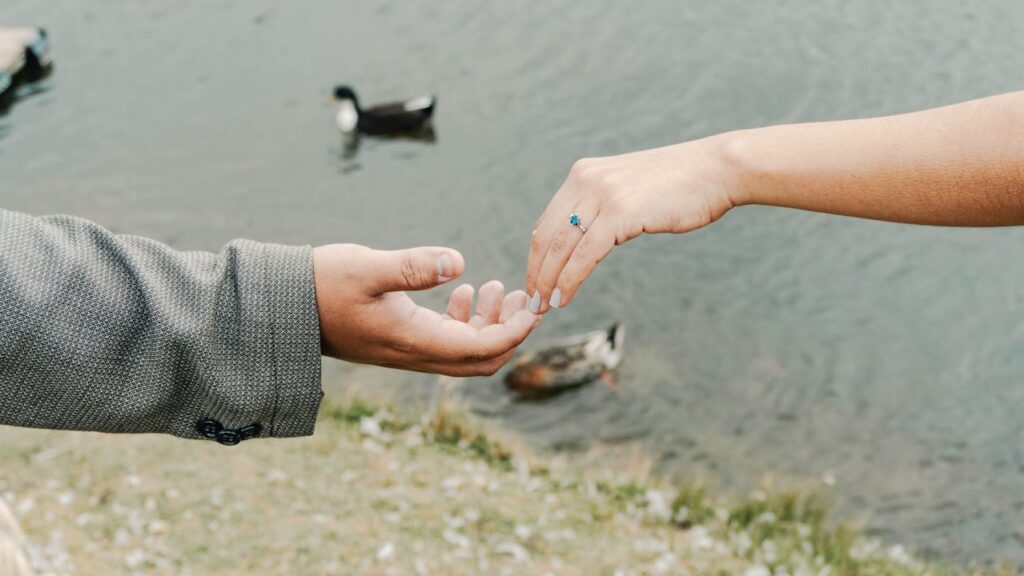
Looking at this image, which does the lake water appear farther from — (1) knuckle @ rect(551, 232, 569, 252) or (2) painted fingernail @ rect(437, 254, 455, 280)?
(2) painted fingernail @ rect(437, 254, 455, 280)

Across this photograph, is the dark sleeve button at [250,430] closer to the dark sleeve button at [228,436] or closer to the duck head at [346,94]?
the dark sleeve button at [228,436]

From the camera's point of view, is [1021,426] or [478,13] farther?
[478,13]

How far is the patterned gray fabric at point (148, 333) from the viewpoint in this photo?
2.24 m

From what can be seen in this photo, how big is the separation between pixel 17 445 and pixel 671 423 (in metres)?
4.80

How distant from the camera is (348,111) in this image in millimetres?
11945

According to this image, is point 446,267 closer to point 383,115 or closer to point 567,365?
point 567,365

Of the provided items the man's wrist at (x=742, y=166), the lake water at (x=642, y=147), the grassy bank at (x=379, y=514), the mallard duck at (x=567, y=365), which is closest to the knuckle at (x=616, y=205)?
the man's wrist at (x=742, y=166)

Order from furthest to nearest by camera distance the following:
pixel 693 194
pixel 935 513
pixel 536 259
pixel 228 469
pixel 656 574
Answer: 1. pixel 935 513
2. pixel 228 469
3. pixel 656 574
4. pixel 536 259
5. pixel 693 194

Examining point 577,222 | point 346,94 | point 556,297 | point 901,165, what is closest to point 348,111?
point 346,94

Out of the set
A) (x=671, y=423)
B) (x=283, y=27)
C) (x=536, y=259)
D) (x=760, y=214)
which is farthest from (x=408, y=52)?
(x=536, y=259)

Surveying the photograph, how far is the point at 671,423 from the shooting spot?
7.51 meters

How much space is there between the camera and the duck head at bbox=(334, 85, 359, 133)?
39.2 ft

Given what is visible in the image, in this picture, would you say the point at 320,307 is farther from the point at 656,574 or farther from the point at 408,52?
the point at 408,52

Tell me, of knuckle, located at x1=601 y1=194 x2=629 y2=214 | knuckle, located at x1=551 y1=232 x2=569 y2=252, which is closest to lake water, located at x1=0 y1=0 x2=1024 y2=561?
knuckle, located at x1=551 y1=232 x2=569 y2=252
